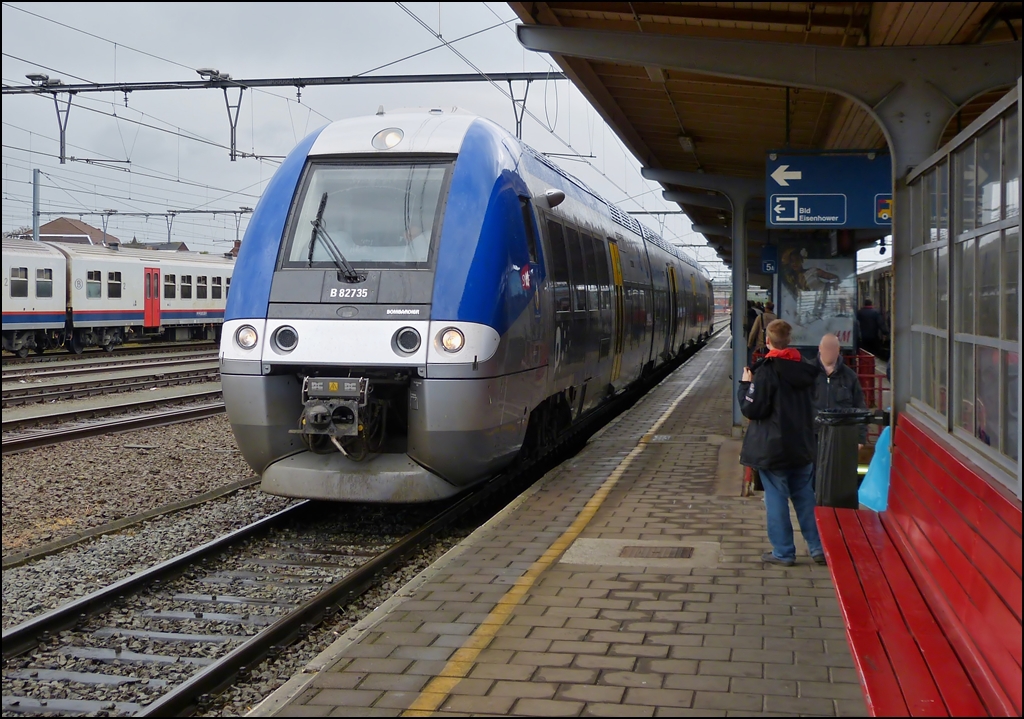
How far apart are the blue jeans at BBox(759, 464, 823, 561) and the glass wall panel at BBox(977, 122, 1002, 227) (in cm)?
252

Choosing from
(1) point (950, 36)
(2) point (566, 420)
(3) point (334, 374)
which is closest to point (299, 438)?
(3) point (334, 374)

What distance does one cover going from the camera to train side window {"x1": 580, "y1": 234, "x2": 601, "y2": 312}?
10664mm

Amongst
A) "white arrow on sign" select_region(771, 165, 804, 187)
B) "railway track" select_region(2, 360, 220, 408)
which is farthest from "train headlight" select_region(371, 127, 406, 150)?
"railway track" select_region(2, 360, 220, 408)

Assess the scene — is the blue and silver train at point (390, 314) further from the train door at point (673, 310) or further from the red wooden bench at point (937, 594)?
the train door at point (673, 310)

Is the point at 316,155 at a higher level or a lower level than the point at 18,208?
lower

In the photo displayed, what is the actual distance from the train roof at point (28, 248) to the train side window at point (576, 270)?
20923mm

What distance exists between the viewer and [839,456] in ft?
21.8

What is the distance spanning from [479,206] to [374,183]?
92cm

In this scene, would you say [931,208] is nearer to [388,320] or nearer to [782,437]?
[782,437]

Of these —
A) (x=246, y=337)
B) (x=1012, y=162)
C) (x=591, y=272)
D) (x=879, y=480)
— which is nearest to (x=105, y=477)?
(x=246, y=337)

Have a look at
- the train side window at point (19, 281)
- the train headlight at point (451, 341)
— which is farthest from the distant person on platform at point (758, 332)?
the train side window at point (19, 281)

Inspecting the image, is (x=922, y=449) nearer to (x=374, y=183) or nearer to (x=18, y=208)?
(x=374, y=183)

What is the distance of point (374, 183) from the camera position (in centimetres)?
784

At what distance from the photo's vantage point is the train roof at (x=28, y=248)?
26.8 metres
